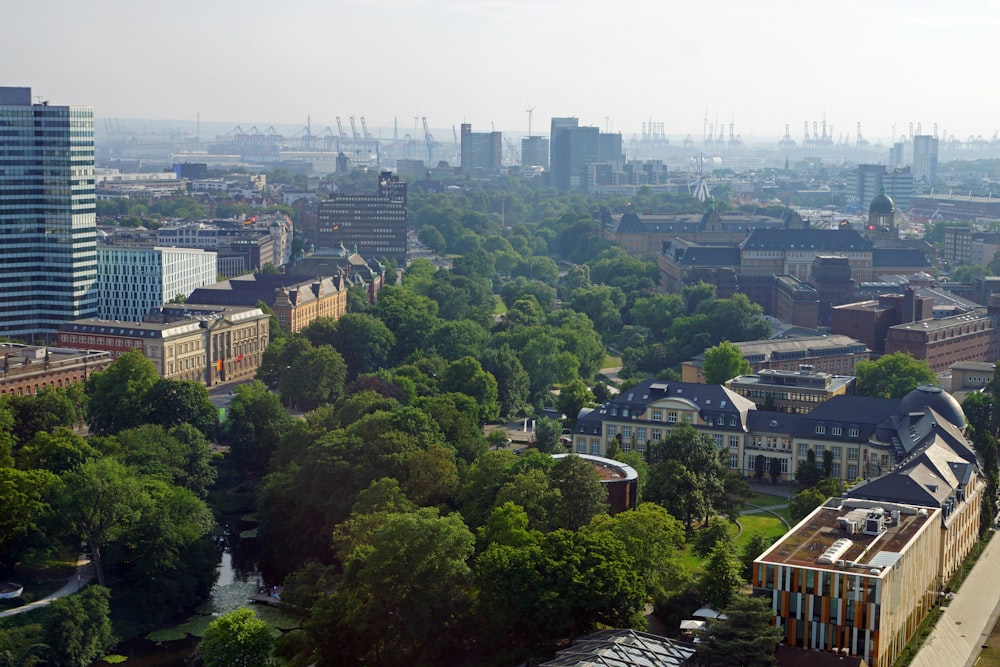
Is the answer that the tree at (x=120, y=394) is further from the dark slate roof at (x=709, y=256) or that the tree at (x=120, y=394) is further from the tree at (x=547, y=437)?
the dark slate roof at (x=709, y=256)

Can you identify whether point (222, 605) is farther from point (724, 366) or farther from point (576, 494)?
point (724, 366)

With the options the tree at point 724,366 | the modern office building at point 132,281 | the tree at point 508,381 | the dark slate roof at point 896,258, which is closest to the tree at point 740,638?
the tree at point 724,366

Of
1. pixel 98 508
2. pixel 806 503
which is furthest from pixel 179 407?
pixel 806 503

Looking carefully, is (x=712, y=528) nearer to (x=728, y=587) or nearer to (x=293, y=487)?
(x=728, y=587)

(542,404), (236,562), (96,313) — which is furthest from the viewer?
(96,313)

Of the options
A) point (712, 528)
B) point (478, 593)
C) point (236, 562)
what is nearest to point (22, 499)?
point (236, 562)
